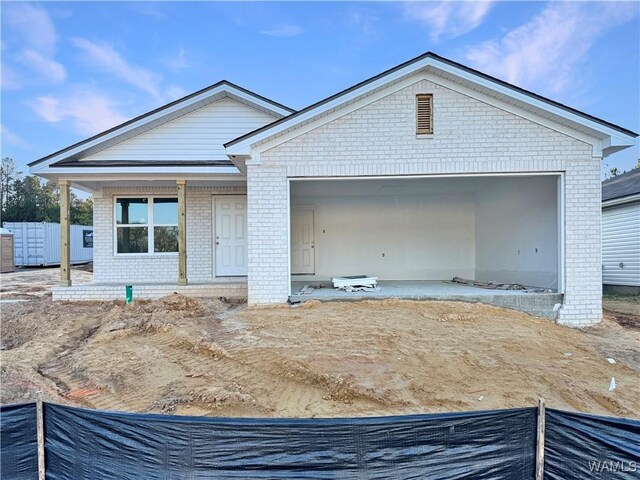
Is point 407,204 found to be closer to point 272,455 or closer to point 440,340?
point 440,340

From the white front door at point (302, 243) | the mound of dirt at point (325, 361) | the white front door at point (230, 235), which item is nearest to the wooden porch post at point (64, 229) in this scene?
the mound of dirt at point (325, 361)

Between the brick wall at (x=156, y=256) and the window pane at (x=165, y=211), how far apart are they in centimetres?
25

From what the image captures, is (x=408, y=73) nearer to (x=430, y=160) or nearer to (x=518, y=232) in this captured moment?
(x=430, y=160)

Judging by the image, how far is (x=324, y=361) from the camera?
5086mm

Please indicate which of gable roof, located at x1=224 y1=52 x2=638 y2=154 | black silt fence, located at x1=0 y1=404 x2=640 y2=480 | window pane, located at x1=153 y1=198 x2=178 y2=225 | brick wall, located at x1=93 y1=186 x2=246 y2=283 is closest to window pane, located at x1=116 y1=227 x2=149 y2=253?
brick wall, located at x1=93 y1=186 x2=246 y2=283

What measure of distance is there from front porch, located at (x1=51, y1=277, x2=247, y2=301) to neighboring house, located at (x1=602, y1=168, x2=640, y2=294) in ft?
44.3

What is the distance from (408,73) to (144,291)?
8.52 metres

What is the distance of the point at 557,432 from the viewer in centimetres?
257

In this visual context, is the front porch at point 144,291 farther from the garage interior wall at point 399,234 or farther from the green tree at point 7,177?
the green tree at point 7,177

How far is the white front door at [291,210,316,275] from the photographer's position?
12.3 m

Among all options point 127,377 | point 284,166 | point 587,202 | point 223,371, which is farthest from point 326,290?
point 587,202

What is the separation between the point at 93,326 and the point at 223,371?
4.23 m

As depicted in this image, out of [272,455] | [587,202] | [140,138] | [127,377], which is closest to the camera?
[272,455]

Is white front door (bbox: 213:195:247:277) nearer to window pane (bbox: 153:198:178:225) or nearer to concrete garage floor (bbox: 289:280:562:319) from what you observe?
window pane (bbox: 153:198:178:225)
